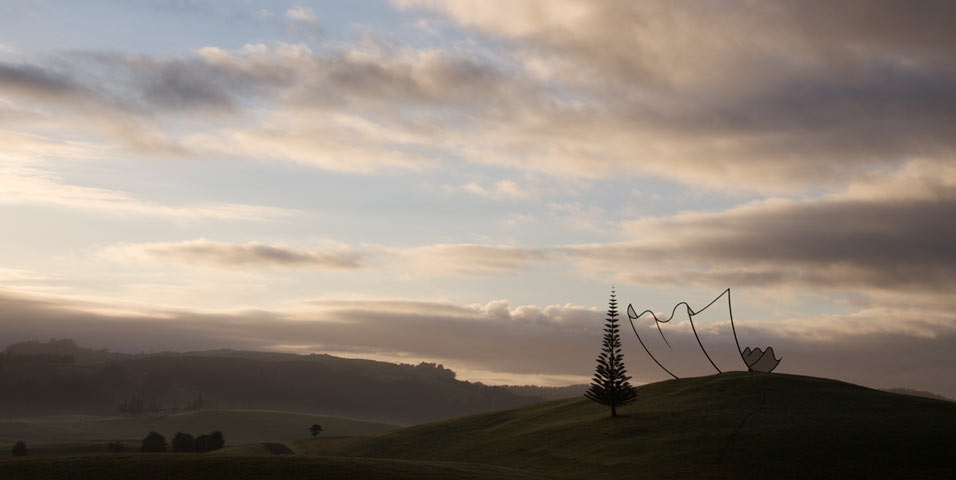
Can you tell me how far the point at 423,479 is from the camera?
54.3 metres

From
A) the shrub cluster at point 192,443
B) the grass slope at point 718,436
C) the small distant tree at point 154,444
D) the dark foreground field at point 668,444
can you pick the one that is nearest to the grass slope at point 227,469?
the dark foreground field at point 668,444

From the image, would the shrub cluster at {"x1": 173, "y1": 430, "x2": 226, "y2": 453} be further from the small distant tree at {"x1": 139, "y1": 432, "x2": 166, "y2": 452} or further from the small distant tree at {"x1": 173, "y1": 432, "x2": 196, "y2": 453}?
the small distant tree at {"x1": 139, "y1": 432, "x2": 166, "y2": 452}

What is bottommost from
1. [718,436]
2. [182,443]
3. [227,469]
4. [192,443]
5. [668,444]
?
[192,443]

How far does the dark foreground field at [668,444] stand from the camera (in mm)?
58125

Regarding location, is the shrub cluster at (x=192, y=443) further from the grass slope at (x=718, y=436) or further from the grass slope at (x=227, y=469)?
the grass slope at (x=227, y=469)

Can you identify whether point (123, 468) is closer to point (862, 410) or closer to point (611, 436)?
point (611, 436)

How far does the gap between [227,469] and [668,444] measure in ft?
121

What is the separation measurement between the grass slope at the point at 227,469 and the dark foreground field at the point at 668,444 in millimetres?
95

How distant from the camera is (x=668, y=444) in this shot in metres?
72.1

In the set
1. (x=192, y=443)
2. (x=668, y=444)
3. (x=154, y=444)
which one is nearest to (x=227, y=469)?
(x=668, y=444)

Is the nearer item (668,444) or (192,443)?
(668,444)

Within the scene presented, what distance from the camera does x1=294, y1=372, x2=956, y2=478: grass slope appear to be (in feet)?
213

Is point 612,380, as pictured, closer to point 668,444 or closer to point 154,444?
point 668,444

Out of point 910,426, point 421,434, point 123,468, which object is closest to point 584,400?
point 421,434
